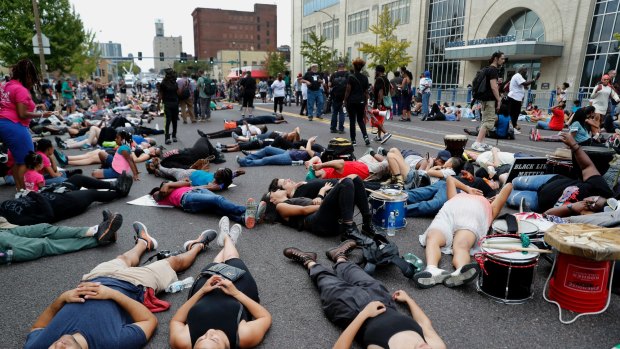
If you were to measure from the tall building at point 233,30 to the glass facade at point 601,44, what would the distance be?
103 m

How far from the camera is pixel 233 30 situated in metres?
125

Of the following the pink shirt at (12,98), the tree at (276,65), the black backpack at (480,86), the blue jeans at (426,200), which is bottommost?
the blue jeans at (426,200)

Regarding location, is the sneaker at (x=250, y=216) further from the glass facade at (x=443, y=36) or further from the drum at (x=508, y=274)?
the glass facade at (x=443, y=36)

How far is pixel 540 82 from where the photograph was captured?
29.3 m

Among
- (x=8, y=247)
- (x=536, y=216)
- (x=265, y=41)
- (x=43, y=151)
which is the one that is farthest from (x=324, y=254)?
(x=265, y=41)

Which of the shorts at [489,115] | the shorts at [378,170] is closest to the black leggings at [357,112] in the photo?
the shorts at [489,115]

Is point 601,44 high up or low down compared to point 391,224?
up

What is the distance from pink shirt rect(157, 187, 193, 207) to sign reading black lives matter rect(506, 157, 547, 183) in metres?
4.85

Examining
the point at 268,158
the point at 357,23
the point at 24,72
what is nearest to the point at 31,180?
the point at 24,72

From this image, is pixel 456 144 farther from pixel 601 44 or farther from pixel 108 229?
pixel 601 44

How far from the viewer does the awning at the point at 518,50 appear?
88.4 ft

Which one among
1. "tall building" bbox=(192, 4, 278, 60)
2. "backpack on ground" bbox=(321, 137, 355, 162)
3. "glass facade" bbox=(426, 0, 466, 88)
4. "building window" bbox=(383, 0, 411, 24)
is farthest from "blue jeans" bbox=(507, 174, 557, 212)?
"tall building" bbox=(192, 4, 278, 60)

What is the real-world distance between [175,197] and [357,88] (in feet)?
20.0

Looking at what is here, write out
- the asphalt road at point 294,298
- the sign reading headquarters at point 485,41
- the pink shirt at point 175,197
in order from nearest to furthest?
the asphalt road at point 294,298, the pink shirt at point 175,197, the sign reading headquarters at point 485,41
